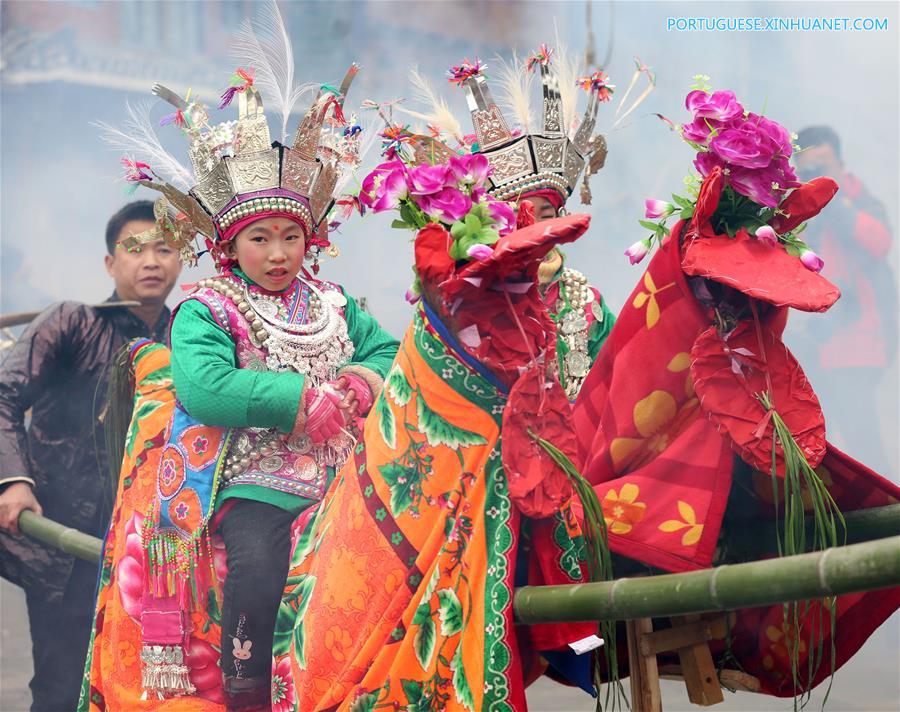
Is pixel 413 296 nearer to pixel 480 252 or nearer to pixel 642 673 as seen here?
pixel 480 252

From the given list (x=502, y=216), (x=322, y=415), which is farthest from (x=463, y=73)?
(x=502, y=216)

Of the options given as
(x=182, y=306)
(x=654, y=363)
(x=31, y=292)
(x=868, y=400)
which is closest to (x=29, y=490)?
(x=182, y=306)

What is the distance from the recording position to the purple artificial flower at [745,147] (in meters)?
2.81

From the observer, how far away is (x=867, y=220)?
321 inches

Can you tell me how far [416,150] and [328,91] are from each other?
511 mm

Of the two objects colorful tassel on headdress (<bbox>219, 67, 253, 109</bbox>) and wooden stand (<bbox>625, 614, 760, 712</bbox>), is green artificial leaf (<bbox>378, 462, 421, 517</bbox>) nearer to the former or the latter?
wooden stand (<bbox>625, 614, 760, 712</bbox>)

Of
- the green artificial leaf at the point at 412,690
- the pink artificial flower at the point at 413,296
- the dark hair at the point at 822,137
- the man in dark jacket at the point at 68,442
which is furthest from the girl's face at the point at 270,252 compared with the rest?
the dark hair at the point at 822,137

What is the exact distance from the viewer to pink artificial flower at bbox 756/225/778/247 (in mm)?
2777

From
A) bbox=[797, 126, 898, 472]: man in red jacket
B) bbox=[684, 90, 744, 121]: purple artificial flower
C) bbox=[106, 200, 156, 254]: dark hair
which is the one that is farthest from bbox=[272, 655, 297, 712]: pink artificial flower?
bbox=[797, 126, 898, 472]: man in red jacket

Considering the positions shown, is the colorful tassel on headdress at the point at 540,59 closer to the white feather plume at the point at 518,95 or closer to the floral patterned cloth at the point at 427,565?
the white feather plume at the point at 518,95

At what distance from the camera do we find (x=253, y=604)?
3.14 meters

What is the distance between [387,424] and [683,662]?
83 centimetres

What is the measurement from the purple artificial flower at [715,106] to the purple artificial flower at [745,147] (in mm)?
32

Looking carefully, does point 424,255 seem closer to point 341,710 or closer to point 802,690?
point 341,710
